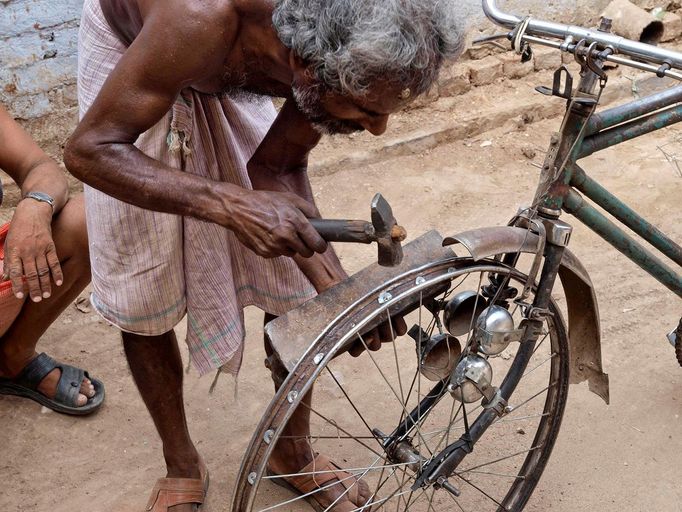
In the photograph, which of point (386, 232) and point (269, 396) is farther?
point (269, 396)

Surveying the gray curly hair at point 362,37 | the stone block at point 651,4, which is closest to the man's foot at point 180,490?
the gray curly hair at point 362,37

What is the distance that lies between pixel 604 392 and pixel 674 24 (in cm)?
377

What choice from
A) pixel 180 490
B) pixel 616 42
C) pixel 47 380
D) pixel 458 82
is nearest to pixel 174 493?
pixel 180 490

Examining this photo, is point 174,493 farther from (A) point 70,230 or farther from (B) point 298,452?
(A) point 70,230

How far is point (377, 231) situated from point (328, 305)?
0.26 m

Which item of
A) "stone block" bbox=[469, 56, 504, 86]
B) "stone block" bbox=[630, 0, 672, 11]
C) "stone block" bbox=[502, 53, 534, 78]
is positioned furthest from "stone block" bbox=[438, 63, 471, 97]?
"stone block" bbox=[630, 0, 672, 11]

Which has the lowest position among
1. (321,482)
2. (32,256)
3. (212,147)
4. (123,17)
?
(321,482)

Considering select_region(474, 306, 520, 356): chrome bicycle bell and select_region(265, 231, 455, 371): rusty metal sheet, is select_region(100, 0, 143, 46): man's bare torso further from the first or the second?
select_region(474, 306, 520, 356): chrome bicycle bell

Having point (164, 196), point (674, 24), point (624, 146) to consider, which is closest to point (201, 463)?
point (164, 196)

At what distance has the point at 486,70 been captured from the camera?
5.10 metres

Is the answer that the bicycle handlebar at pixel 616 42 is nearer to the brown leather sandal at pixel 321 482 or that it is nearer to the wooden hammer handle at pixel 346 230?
the wooden hammer handle at pixel 346 230

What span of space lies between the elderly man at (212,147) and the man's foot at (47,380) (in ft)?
1.90

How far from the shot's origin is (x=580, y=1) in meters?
5.36

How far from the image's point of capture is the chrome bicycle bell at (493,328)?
2117 mm
